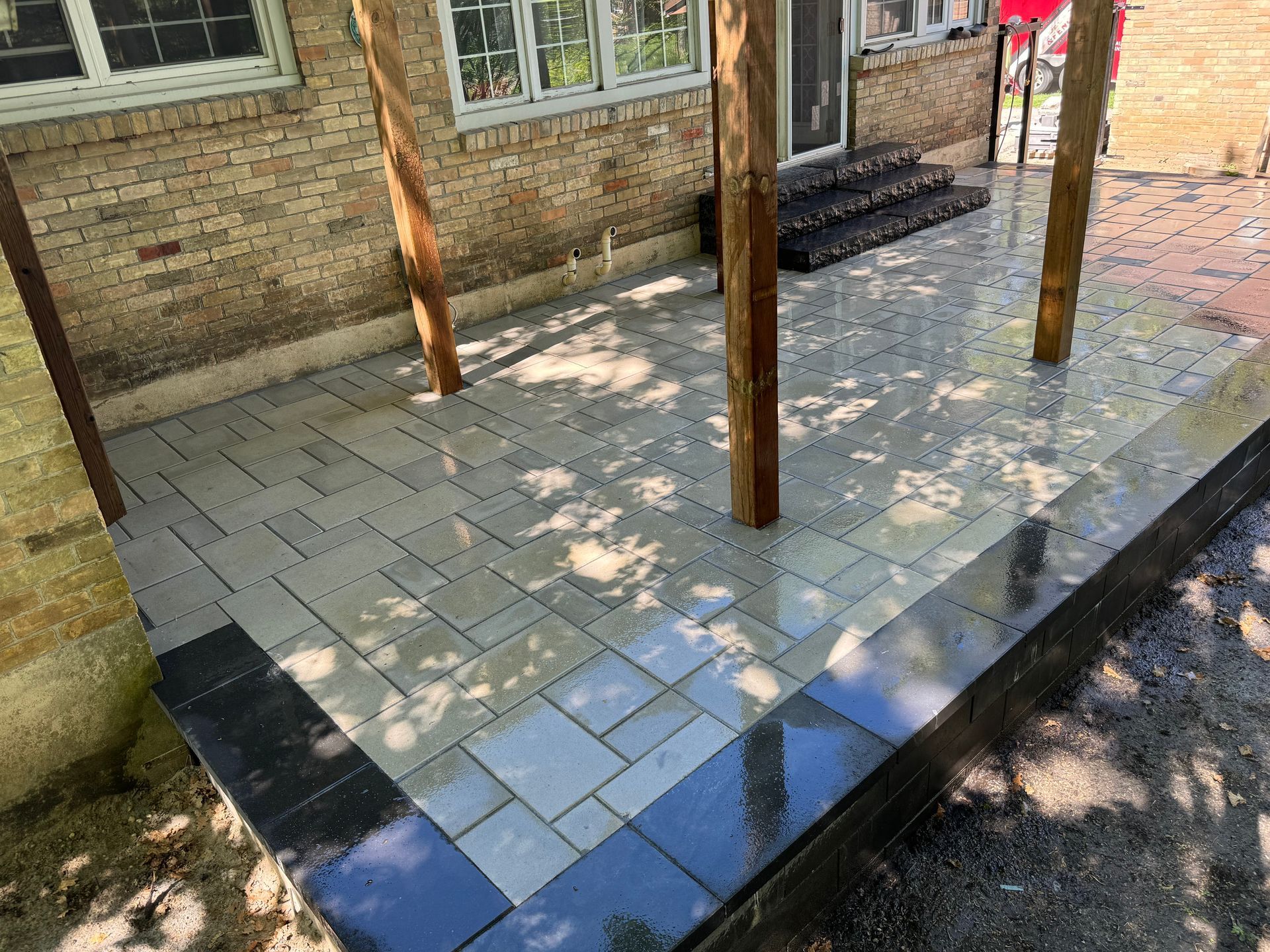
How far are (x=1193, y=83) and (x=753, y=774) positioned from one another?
373 inches

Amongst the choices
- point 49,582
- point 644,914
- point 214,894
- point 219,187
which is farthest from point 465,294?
point 644,914

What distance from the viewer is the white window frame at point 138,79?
5082 millimetres

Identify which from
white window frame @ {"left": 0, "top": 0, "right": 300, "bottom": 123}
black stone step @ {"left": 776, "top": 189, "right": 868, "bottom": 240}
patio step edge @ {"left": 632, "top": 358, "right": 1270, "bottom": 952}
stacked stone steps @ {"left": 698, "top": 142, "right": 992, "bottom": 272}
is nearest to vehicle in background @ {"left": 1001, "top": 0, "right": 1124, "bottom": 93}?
stacked stone steps @ {"left": 698, "top": 142, "right": 992, "bottom": 272}

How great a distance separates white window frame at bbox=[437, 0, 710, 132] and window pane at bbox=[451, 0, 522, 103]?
4 centimetres

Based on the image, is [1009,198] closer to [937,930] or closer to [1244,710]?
[1244,710]

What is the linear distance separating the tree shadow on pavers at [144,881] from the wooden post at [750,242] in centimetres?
238

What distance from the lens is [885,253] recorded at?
26.3ft

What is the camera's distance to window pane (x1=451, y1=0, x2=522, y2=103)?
21.3 ft

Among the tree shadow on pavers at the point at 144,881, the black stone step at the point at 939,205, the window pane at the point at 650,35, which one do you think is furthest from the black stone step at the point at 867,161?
the tree shadow on pavers at the point at 144,881

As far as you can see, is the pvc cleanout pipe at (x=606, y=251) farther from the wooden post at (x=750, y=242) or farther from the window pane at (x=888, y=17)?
the window pane at (x=888, y=17)

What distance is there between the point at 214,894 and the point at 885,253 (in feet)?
22.4

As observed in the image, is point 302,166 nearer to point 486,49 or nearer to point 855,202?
point 486,49

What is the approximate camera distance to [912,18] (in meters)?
9.66

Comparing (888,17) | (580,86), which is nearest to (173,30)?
(580,86)
